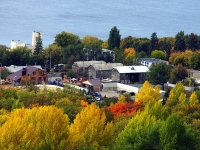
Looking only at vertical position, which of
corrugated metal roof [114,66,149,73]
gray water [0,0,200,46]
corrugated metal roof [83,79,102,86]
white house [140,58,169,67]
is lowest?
corrugated metal roof [83,79,102,86]

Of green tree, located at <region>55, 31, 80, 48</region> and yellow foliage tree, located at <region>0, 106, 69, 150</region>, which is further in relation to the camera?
green tree, located at <region>55, 31, 80, 48</region>

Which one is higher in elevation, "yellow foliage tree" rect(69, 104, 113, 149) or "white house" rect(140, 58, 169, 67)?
"white house" rect(140, 58, 169, 67)

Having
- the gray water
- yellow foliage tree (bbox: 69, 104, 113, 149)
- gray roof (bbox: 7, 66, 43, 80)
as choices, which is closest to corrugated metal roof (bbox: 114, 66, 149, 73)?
gray roof (bbox: 7, 66, 43, 80)

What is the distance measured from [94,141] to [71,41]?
13251 millimetres

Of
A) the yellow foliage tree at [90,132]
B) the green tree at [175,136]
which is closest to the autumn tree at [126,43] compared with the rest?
the yellow foliage tree at [90,132]

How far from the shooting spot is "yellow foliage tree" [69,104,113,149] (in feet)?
20.0

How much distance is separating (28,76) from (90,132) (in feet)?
29.3

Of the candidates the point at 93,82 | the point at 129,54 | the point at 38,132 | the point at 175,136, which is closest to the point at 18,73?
the point at 93,82

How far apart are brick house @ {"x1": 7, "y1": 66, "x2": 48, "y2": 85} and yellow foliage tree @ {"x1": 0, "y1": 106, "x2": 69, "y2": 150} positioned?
847 cm

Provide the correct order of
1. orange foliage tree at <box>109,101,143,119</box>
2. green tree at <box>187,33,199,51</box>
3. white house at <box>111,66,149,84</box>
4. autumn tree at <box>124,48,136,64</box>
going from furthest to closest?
green tree at <box>187,33,199,51</box>
autumn tree at <box>124,48,136,64</box>
white house at <box>111,66,149,84</box>
orange foliage tree at <box>109,101,143,119</box>

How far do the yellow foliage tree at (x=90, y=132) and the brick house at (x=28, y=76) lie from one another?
27.5 ft

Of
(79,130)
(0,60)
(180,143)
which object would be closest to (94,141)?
(79,130)

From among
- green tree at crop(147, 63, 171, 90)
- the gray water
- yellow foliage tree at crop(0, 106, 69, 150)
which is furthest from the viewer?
the gray water

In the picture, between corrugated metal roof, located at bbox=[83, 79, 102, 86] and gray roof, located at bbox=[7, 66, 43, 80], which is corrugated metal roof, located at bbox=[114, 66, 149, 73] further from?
gray roof, located at bbox=[7, 66, 43, 80]
